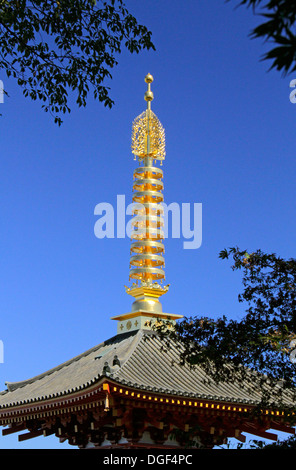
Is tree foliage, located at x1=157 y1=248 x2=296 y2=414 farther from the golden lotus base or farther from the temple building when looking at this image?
the golden lotus base

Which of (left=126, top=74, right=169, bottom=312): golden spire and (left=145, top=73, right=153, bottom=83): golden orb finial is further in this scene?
(left=145, top=73, right=153, bottom=83): golden orb finial

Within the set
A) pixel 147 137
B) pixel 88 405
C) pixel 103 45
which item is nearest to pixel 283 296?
pixel 103 45

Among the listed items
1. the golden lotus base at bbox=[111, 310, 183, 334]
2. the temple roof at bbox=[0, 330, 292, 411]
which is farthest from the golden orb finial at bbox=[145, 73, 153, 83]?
the temple roof at bbox=[0, 330, 292, 411]

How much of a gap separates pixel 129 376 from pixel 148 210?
9.23 metres

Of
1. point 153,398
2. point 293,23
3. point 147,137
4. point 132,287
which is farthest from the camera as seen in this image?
point 147,137

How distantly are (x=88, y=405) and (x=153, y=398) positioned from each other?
180 centimetres

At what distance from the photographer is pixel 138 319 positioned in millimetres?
22469

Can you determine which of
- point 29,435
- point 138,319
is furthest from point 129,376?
point 29,435

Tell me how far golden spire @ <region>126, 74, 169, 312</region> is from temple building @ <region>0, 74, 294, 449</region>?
2.2 inches

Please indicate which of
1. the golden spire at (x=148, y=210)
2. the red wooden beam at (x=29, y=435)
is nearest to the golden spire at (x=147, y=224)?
the golden spire at (x=148, y=210)

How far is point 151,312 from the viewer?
22.6 meters

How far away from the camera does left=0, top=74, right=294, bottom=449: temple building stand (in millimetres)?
17734

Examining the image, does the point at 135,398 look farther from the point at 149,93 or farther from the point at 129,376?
the point at 149,93
